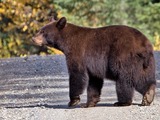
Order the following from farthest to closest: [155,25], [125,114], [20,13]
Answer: [155,25] → [20,13] → [125,114]

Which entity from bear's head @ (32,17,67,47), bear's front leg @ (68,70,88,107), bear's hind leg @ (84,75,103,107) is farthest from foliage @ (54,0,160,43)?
bear's front leg @ (68,70,88,107)

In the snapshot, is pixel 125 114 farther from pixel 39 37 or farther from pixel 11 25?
pixel 11 25

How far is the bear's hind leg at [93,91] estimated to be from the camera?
1145 cm

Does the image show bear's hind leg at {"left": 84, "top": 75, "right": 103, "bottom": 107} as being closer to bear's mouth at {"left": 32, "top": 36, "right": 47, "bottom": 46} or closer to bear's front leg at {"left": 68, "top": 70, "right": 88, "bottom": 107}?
bear's front leg at {"left": 68, "top": 70, "right": 88, "bottom": 107}

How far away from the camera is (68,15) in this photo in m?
29.4

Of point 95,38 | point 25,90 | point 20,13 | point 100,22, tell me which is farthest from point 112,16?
point 95,38

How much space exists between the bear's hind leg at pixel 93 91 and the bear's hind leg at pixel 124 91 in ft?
1.68

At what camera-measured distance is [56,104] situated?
12.0 meters

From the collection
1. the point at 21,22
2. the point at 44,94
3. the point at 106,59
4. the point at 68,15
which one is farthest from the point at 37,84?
the point at 21,22

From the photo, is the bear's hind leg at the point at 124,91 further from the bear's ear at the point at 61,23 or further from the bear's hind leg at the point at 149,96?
the bear's ear at the point at 61,23

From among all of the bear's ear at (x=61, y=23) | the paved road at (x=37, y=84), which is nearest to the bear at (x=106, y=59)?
the bear's ear at (x=61, y=23)

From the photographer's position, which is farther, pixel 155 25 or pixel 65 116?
pixel 155 25

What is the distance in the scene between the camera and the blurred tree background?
29547mm

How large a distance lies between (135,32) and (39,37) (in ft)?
5.37
